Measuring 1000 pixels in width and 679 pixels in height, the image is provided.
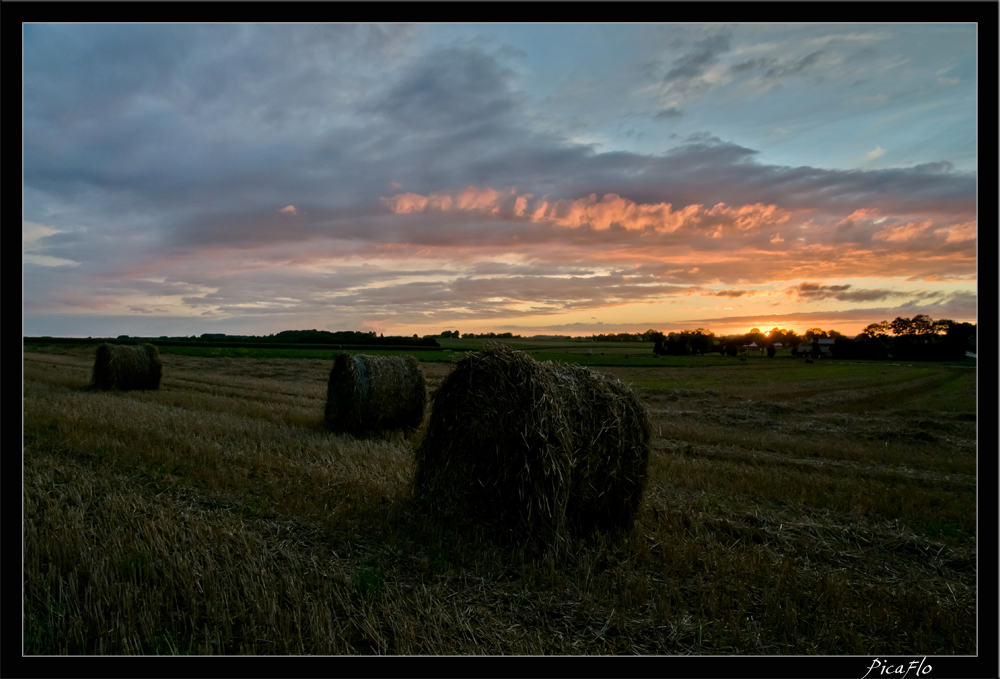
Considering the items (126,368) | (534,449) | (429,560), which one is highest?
(534,449)

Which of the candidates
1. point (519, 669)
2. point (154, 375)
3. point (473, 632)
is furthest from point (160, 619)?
point (154, 375)

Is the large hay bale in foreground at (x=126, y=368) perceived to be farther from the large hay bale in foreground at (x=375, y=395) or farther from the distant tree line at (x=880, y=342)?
the distant tree line at (x=880, y=342)

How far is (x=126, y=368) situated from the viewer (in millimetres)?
16891

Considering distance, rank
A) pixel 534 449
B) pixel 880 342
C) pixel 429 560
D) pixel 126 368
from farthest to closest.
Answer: pixel 126 368
pixel 880 342
pixel 534 449
pixel 429 560

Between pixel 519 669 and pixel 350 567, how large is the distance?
1888mm

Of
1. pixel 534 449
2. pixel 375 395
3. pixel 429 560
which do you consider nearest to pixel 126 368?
pixel 375 395

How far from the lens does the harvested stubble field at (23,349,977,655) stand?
3.38m

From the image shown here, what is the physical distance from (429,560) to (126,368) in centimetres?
1685

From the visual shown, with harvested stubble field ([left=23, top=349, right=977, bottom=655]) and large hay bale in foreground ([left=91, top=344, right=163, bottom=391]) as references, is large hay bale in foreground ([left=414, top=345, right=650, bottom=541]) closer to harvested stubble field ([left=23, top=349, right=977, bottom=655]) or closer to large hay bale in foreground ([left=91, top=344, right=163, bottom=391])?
harvested stubble field ([left=23, top=349, right=977, bottom=655])

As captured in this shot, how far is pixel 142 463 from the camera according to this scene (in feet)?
23.6

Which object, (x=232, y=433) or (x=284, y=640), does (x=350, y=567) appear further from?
(x=232, y=433)

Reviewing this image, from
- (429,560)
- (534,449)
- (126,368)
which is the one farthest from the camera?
(126,368)

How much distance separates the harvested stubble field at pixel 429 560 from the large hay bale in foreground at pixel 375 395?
0.99 metres

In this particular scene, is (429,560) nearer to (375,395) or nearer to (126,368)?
(375,395)
